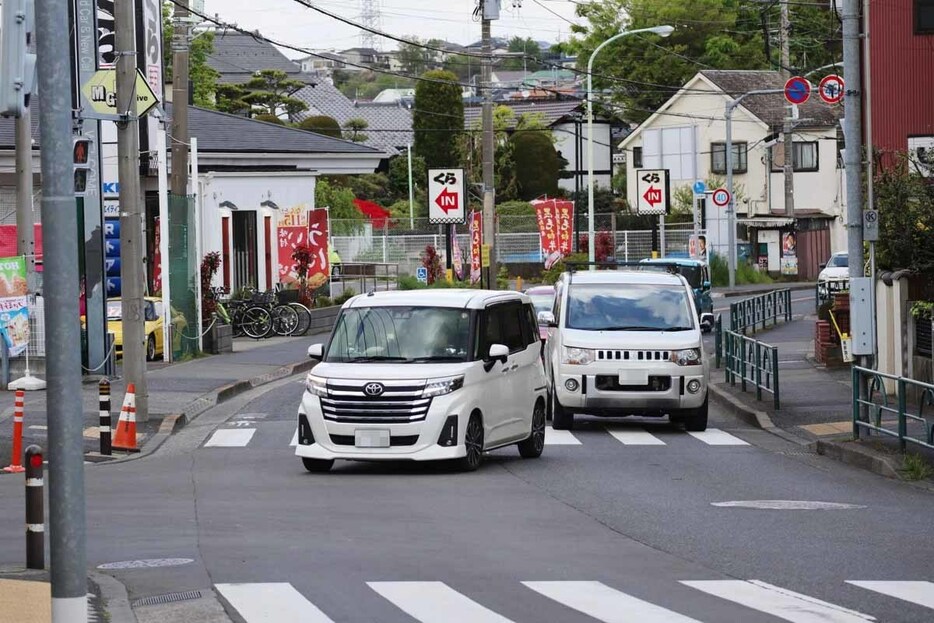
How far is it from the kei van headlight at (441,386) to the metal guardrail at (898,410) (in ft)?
15.1

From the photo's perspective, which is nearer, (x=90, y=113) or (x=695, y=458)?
(x=695, y=458)

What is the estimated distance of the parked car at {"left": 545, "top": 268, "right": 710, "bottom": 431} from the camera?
21.1 m

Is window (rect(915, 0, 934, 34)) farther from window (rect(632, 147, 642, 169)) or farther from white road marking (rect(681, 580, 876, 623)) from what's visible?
window (rect(632, 147, 642, 169))

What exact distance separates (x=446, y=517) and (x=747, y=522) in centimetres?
248

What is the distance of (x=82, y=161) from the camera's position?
25.1m

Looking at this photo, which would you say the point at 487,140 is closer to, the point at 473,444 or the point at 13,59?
the point at 473,444

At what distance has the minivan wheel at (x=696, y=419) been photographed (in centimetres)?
2150

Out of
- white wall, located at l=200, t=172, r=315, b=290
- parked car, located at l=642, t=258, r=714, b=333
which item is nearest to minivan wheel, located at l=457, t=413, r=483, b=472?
parked car, located at l=642, t=258, r=714, b=333

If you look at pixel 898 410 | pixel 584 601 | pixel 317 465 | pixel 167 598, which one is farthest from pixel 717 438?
pixel 167 598

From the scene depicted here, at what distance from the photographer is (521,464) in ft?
57.8

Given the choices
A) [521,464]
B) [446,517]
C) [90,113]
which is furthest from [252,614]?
[90,113]

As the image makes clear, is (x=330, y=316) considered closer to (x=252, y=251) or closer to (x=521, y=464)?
(x=252, y=251)

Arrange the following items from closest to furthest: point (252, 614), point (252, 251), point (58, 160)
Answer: point (58, 160), point (252, 614), point (252, 251)

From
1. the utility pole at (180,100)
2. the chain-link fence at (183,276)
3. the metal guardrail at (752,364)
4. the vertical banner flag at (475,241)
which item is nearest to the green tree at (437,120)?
the vertical banner flag at (475,241)
